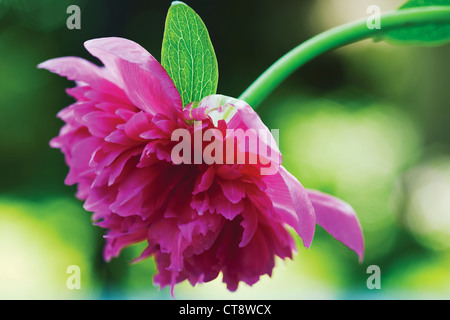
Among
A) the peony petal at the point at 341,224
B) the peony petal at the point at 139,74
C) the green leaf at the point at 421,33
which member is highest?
the green leaf at the point at 421,33

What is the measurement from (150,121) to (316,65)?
4.37 feet

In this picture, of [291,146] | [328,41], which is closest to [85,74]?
[328,41]

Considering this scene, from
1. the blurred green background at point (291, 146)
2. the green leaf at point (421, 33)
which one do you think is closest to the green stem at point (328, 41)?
the green leaf at point (421, 33)

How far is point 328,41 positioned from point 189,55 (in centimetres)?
9

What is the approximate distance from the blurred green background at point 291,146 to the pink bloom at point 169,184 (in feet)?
2.89

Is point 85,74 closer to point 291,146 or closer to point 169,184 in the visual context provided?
point 169,184

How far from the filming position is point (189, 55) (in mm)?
265

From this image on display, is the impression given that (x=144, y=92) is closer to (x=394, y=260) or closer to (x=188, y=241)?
(x=188, y=241)

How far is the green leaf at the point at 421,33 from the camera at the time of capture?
0.33m

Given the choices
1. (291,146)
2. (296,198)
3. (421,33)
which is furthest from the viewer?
(291,146)

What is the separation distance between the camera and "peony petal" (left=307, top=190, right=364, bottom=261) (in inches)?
10.9

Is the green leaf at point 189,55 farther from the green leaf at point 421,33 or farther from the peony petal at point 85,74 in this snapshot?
the green leaf at point 421,33

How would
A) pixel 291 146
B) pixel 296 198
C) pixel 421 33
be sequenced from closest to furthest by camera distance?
pixel 296 198 < pixel 421 33 < pixel 291 146

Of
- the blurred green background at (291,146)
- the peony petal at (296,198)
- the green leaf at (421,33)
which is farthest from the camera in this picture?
the blurred green background at (291,146)
